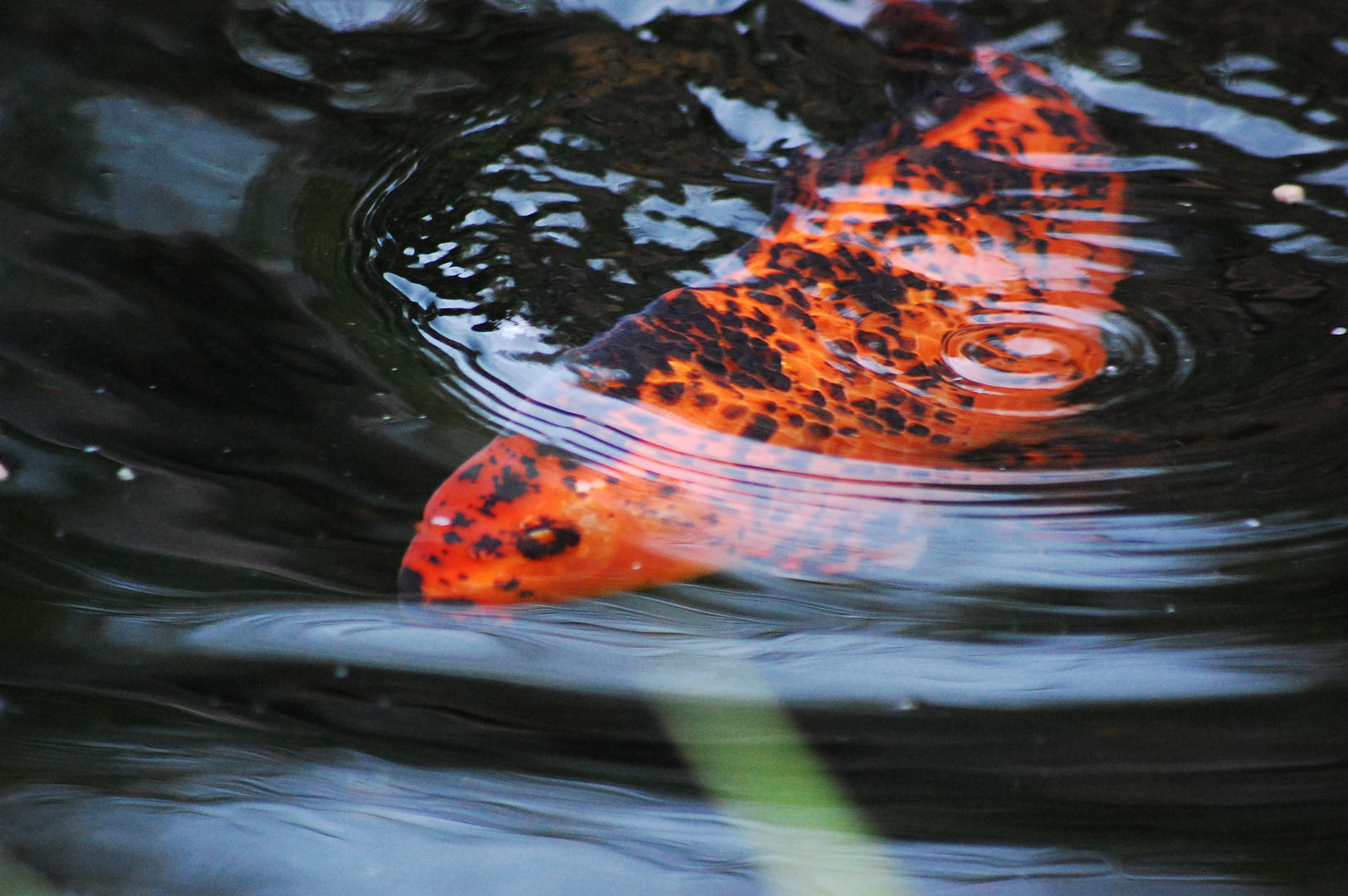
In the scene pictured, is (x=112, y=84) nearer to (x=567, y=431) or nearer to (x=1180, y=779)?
(x=567, y=431)

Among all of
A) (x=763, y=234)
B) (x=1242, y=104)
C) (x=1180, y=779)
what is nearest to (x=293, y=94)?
(x=763, y=234)

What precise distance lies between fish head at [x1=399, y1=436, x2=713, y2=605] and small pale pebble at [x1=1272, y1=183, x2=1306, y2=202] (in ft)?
5.29

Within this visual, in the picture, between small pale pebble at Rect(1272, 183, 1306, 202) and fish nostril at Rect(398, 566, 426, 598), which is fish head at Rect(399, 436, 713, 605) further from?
small pale pebble at Rect(1272, 183, 1306, 202)

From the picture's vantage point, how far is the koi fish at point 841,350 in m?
1.74

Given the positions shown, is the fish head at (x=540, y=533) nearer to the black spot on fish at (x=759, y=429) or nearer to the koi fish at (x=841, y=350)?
the koi fish at (x=841, y=350)

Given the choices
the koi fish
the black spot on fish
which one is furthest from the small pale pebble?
the black spot on fish

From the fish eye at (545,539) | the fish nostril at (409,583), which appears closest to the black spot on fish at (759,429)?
the fish eye at (545,539)

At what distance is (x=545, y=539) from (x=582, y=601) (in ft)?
0.50

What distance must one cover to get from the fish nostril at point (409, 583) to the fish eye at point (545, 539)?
171 millimetres

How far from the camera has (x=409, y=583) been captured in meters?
1.62

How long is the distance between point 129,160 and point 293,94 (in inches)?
19.4

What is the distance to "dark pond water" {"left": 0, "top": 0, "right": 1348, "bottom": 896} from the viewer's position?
1217mm

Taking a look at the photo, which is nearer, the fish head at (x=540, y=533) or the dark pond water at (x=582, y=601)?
the dark pond water at (x=582, y=601)

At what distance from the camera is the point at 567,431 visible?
6.31 feet
